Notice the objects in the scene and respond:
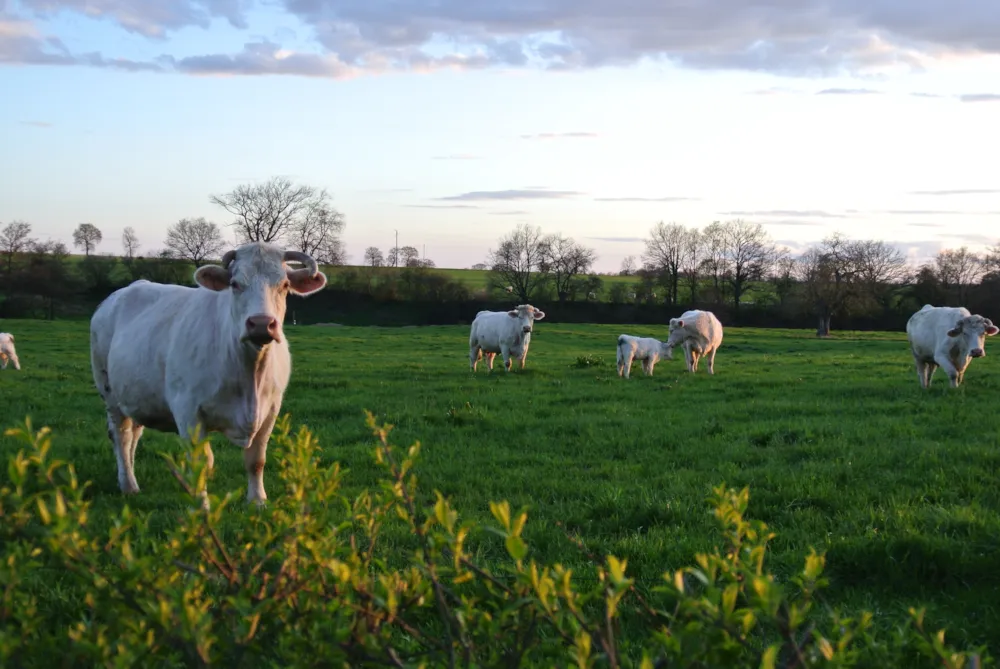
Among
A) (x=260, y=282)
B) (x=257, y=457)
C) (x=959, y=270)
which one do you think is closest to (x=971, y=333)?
(x=257, y=457)

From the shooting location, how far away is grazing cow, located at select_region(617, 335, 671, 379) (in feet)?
69.3

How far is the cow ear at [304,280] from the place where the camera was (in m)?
6.50

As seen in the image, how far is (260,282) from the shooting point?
19.9 ft

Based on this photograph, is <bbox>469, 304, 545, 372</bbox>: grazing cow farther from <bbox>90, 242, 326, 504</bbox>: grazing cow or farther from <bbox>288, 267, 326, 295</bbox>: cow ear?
<bbox>288, 267, 326, 295</bbox>: cow ear

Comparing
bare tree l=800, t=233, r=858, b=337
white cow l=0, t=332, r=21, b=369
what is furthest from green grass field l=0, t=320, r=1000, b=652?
bare tree l=800, t=233, r=858, b=337

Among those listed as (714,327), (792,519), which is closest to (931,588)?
(792,519)

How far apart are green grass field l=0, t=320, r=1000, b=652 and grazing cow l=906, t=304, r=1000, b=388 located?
621 millimetres

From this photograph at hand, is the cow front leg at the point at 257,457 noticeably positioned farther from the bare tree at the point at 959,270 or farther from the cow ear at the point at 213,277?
the bare tree at the point at 959,270

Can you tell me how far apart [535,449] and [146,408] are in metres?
4.58

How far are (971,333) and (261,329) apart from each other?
15194 mm

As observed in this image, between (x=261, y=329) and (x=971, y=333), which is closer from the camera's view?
(x=261, y=329)

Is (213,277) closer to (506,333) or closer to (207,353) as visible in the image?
(207,353)

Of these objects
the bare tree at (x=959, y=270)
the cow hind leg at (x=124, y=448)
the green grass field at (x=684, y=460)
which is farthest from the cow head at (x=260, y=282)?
the bare tree at (x=959, y=270)

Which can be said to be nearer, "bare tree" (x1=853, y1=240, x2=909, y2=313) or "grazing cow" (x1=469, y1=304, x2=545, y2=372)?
"grazing cow" (x1=469, y1=304, x2=545, y2=372)
